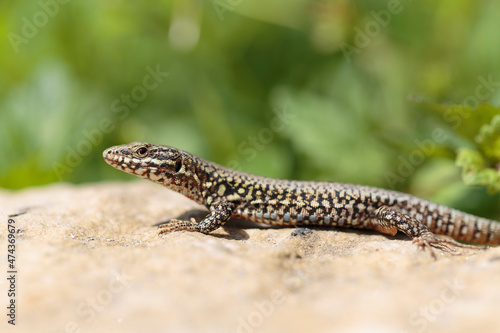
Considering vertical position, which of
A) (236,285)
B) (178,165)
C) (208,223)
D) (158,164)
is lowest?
(236,285)

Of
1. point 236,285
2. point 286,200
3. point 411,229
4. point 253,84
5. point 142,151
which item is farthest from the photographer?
point 253,84

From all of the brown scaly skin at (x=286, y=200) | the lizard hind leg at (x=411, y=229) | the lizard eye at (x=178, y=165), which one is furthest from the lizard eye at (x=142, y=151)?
the lizard hind leg at (x=411, y=229)

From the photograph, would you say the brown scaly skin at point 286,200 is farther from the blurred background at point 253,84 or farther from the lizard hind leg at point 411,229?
the blurred background at point 253,84

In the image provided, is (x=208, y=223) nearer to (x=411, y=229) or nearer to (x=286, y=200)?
(x=286, y=200)

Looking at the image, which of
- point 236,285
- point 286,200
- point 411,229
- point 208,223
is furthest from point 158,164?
point 411,229

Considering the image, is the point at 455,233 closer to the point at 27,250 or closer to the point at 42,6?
the point at 27,250

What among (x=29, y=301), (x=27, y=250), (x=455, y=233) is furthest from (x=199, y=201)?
(x=455, y=233)
